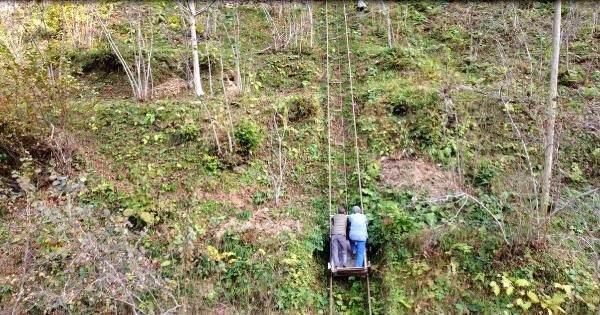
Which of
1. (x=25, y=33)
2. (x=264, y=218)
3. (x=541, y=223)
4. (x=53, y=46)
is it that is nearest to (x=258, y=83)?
(x=264, y=218)

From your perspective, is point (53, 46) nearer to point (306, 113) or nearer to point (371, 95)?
point (306, 113)

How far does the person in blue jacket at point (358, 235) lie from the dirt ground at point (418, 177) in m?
1.86

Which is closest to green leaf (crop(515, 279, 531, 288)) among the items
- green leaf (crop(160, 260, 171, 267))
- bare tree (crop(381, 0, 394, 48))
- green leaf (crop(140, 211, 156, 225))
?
green leaf (crop(160, 260, 171, 267))

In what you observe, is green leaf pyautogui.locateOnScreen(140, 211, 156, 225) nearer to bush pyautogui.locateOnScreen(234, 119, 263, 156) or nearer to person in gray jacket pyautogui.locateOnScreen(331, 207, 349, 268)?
bush pyautogui.locateOnScreen(234, 119, 263, 156)

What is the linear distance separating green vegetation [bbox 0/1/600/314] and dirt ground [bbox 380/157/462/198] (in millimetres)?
46

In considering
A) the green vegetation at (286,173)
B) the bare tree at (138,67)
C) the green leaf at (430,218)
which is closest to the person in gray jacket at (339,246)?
the green vegetation at (286,173)

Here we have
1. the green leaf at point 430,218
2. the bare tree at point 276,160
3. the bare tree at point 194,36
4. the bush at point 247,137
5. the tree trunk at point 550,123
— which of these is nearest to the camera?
the tree trunk at point 550,123

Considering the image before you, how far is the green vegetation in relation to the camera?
7594mm

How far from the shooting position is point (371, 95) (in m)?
12.4

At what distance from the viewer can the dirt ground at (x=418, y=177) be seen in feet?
32.0

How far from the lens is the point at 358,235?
827 cm

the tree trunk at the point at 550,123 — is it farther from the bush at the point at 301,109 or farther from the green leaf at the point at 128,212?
the green leaf at the point at 128,212

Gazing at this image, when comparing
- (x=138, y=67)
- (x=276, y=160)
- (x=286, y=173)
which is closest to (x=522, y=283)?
(x=286, y=173)

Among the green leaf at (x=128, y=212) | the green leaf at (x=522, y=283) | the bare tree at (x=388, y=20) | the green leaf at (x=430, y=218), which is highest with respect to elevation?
the bare tree at (x=388, y=20)
